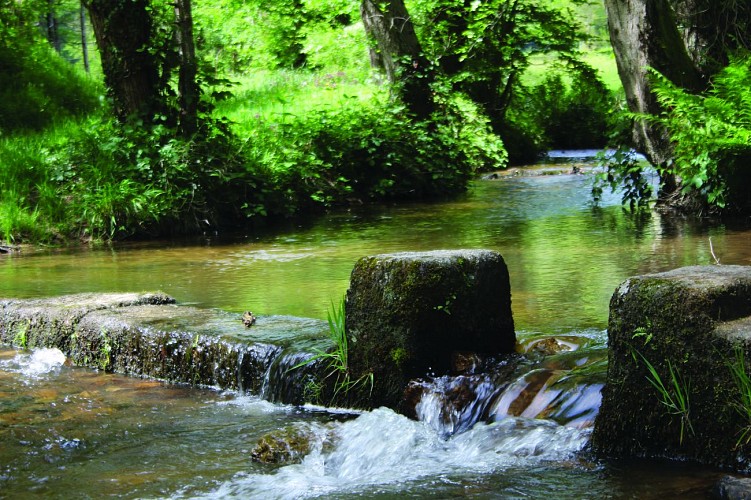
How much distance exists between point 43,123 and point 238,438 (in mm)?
16708

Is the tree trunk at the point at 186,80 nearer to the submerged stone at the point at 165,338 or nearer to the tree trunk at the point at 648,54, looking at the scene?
the tree trunk at the point at 648,54

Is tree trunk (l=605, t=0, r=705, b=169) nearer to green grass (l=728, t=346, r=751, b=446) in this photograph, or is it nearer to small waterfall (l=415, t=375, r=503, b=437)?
small waterfall (l=415, t=375, r=503, b=437)

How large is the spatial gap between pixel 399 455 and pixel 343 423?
1.61ft

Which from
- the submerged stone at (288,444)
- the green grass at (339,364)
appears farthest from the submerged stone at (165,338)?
the submerged stone at (288,444)

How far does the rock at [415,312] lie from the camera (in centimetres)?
477

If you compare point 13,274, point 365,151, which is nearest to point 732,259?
point 13,274

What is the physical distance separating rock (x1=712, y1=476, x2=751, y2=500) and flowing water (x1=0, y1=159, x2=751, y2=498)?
116 millimetres

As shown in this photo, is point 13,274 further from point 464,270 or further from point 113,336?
point 464,270

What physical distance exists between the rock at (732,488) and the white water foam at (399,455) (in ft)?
2.80

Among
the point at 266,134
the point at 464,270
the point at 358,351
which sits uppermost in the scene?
the point at 266,134

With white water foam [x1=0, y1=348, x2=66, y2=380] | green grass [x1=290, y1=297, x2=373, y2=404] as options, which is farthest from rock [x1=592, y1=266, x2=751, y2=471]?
white water foam [x1=0, y1=348, x2=66, y2=380]

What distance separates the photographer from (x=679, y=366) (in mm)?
3715

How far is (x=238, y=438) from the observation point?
4.66 meters

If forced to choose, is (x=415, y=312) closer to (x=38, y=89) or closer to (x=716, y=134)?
(x=716, y=134)
